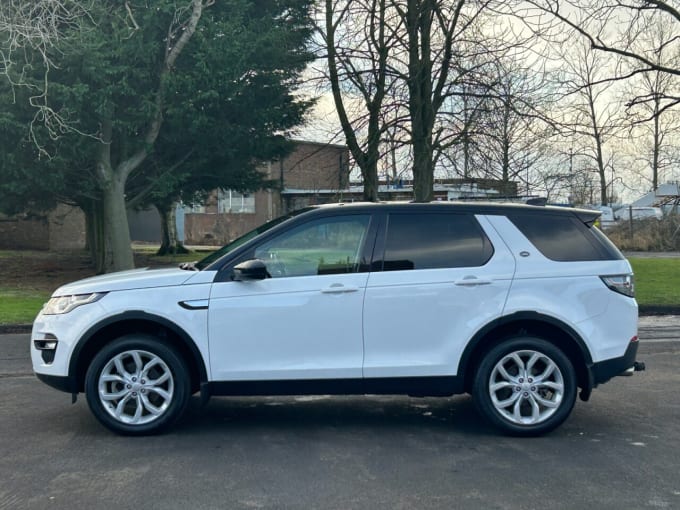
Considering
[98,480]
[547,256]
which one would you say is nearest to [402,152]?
[547,256]

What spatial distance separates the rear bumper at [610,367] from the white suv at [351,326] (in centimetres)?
Answer: 2

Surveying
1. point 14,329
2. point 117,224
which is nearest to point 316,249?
point 14,329

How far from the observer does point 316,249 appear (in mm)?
5836

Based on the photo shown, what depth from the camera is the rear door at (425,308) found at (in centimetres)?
561

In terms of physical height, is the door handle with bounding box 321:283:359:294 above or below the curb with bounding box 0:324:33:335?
above

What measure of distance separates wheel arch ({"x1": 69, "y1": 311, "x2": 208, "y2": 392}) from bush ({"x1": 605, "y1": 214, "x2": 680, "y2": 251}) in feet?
95.0

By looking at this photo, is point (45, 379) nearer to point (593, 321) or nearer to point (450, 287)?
point (450, 287)

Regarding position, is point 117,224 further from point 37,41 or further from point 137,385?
point 137,385

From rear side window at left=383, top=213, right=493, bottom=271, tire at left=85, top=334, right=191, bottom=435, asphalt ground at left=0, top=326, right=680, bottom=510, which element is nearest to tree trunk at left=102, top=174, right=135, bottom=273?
asphalt ground at left=0, top=326, right=680, bottom=510

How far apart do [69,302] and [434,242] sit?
116 inches

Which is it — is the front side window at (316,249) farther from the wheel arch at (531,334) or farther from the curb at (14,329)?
the curb at (14,329)

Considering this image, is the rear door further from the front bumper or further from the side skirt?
the front bumper

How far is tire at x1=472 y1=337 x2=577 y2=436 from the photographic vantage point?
18.5 ft

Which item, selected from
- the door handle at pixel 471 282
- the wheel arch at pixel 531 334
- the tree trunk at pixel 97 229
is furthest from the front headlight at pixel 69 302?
the tree trunk at pixel 97 229
